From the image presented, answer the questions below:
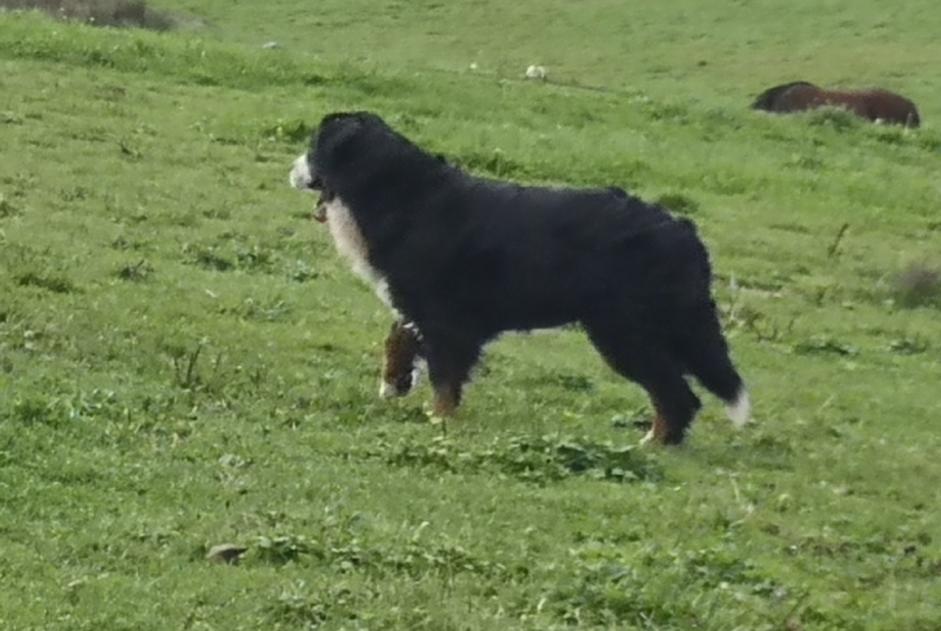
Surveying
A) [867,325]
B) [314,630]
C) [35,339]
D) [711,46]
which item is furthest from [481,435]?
[711,46]

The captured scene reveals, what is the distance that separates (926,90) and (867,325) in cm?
2167

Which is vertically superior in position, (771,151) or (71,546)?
(71,546)

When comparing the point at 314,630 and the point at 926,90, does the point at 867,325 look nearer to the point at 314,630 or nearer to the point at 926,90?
the point at 314,630

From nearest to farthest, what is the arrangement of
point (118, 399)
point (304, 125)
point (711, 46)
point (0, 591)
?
point (0, 591), point (118, 399), point (304, 125), point (711, 46)

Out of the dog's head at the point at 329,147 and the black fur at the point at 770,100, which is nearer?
the dog's head at the point at 329,147

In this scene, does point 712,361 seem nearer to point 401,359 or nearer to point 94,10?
point 401,359

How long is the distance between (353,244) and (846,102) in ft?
64.9

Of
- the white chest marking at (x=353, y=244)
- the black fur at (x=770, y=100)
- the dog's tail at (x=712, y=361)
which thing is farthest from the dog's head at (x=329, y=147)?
the black fur at (x=770, y=100)

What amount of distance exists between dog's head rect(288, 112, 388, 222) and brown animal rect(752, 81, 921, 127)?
18.2 meters

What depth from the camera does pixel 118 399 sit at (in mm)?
9180

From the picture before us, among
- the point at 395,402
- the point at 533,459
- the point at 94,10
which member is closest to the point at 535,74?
the point at 94,10

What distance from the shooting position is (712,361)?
10445 millimetres

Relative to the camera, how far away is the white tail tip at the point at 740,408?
413 inches

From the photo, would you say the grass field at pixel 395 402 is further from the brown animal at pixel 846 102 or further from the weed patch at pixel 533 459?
the brown animal at pixel 846 102
